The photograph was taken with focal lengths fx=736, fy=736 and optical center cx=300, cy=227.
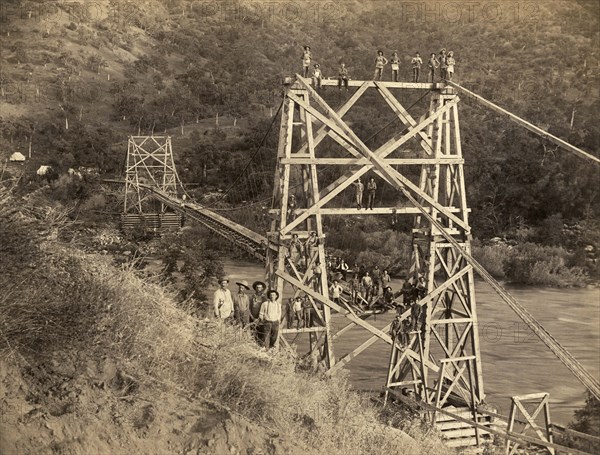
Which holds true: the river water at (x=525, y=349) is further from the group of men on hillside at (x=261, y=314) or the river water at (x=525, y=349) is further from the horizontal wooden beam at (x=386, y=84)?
the horizontal wooden beam at (x=386, y=84)

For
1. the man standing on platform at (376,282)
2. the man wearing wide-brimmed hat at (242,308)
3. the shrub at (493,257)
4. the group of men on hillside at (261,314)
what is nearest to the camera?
the group of men on hillside at (261,314)

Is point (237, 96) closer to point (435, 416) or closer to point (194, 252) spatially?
point (194, 252)

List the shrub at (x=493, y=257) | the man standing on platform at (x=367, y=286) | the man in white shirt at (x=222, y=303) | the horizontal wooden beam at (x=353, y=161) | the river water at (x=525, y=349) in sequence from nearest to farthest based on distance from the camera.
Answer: the man in white shirt at (x=222, y=303), the horizontal wooden beam at (x=353, y=161), the man standing on platform at (x=367, y=286), the river water at (x=525, y=349), the shrub at (x=493, y=257)

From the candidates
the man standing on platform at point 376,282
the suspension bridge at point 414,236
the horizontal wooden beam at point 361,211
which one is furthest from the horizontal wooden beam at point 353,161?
the man standing on platform at point 376,282

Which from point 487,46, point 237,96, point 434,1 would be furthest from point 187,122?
point 434,1

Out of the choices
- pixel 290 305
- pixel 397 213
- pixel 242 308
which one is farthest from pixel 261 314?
pixel 397 213

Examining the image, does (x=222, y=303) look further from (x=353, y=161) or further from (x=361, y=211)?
(x=353, y=161)

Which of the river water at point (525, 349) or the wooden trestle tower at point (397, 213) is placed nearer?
the wooden trestle tower at point (397, 213)
